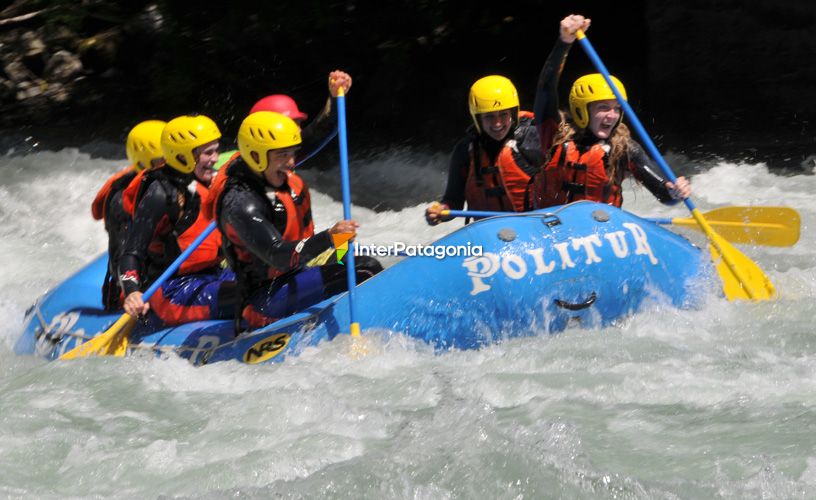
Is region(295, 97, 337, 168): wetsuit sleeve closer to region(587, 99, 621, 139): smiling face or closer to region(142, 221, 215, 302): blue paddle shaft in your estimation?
region(142, 221, 215, 302): blue paddle shaft

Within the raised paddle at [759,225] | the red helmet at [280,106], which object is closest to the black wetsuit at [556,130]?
the raised paddle at [759,225]

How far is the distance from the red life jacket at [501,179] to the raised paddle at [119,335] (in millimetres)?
1401

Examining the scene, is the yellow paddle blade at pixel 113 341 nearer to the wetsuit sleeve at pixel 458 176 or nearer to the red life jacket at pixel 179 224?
the red life jacket at pixel 179 224

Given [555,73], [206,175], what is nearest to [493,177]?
[555,73]

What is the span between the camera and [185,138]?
5.18 m

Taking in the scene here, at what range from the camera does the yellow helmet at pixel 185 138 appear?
17.0 ft

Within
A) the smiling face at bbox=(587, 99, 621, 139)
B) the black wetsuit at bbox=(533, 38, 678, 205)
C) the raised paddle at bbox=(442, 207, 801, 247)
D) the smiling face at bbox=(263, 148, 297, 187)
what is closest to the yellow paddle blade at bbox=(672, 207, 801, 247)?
the raised paddle at bbox=(442, 207, 801, 247)

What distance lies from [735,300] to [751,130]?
4.58m

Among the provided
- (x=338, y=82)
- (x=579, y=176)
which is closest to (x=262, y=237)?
(x=338, y=82)

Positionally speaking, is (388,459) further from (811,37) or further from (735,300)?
(811,37)

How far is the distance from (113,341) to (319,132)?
4.79 feet

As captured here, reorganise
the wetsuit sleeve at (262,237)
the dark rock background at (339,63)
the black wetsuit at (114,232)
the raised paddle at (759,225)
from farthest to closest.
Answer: the dark rock background at (339,63)
the raised paddle at (759,225)
the black wetsuit at (114,232)
the wetsuit sleeve at (262,237)

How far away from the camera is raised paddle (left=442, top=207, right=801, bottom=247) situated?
5773mm

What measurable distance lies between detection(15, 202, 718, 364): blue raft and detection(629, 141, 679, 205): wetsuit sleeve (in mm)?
442
